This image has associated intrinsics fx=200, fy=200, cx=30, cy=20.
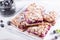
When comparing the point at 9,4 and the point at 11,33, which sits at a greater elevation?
the point at 9,4

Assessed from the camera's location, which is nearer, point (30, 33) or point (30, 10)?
point (30, 33)

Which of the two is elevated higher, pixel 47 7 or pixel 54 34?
pixel 47 7

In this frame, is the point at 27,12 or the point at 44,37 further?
the point at 27,12

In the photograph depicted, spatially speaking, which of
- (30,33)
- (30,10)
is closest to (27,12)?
(30,10)

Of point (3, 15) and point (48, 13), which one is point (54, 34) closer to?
point (48, 13)

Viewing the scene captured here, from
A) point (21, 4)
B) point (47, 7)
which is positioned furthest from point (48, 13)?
point (21, 4)

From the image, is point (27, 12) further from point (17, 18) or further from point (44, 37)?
point (44, 37)

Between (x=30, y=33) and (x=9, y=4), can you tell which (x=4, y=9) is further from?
(x=30, y=33)
